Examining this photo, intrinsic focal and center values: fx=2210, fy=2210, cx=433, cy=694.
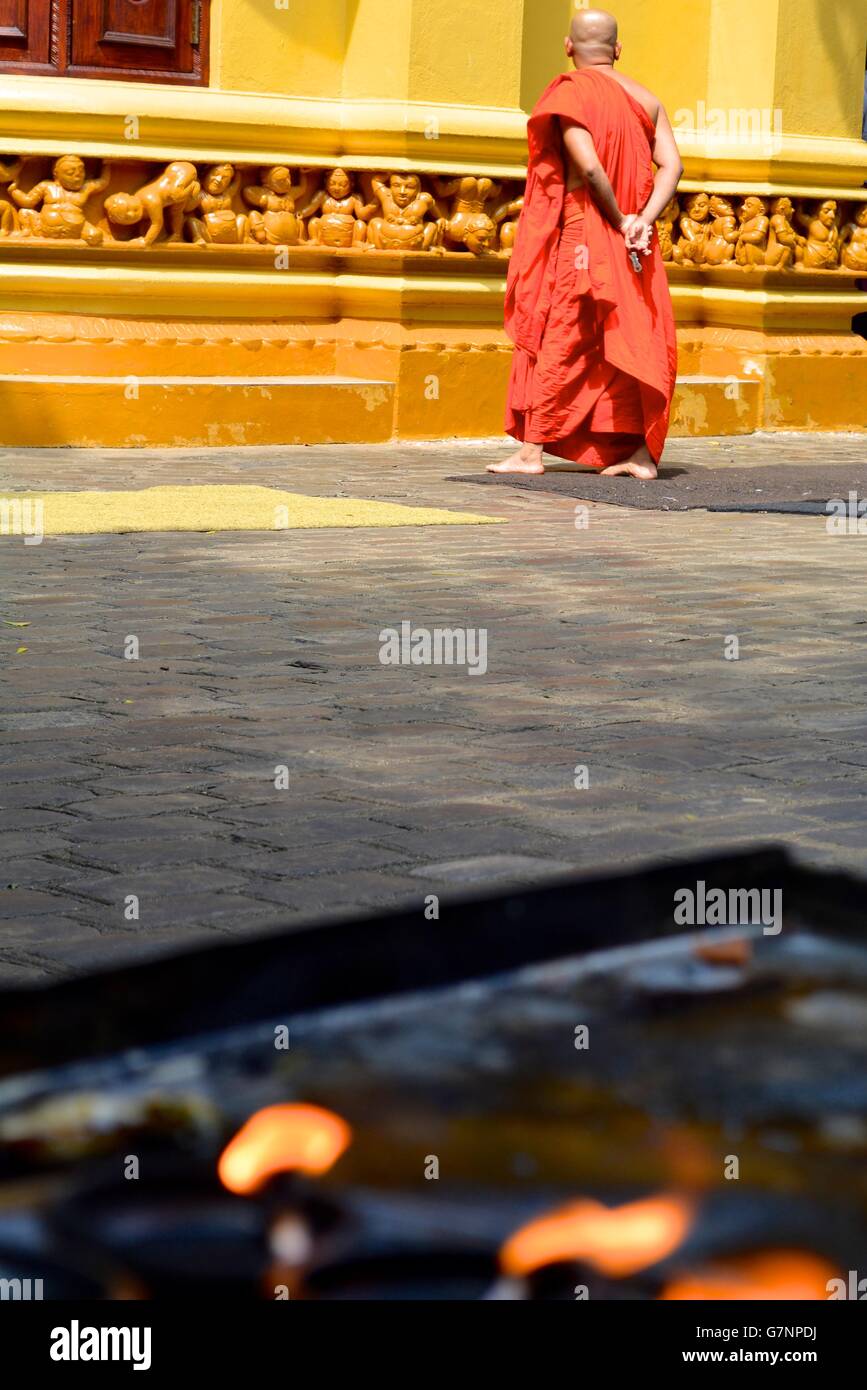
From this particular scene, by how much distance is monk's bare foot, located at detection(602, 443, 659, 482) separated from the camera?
396 inches

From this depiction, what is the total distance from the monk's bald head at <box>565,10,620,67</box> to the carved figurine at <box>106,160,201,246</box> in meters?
2.01

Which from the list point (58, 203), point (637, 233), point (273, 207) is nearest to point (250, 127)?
point (273, 207)

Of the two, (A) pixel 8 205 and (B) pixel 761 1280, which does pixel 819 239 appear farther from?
(B) pixel 761 1280

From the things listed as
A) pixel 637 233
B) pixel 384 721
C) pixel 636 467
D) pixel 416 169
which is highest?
pixel 416 169

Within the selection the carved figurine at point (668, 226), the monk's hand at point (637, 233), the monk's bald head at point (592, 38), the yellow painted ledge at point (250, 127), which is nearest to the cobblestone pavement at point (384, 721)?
the monk's hand at point (637, 233)

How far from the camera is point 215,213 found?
36.1 ft

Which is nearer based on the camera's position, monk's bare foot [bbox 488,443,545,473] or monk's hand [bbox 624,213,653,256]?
monk's hand [bbox 624,213,653,256]

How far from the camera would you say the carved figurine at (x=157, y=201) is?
35.1 ft

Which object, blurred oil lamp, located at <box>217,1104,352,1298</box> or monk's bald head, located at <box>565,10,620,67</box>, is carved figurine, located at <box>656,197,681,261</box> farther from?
blurred oil lamp, located at <box>217,1104,352,1298</box>

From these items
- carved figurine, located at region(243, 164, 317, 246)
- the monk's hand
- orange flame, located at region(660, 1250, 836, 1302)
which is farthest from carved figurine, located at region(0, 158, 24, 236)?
orange flame, located at region(660, 1250, 836, 1302)

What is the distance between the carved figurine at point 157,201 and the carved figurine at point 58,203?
0.58 feet

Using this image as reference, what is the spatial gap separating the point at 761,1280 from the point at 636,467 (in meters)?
8.21

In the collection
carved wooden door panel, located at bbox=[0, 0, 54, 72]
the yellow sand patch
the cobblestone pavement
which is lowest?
the cobblestone pavement

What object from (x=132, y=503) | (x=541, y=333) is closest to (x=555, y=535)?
(x=132, y=503)
